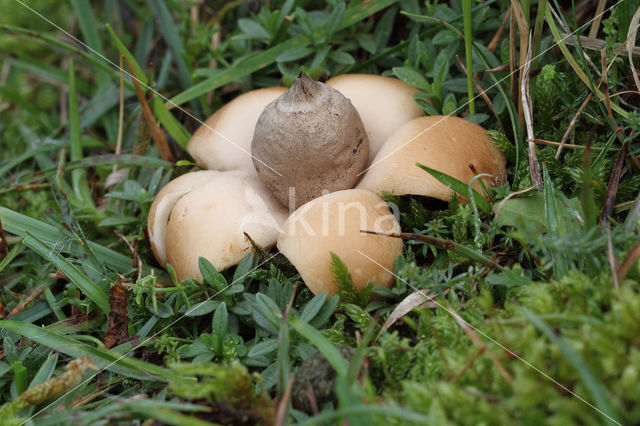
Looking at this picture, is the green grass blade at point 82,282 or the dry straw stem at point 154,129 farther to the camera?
the dry straw stem at point 154,129

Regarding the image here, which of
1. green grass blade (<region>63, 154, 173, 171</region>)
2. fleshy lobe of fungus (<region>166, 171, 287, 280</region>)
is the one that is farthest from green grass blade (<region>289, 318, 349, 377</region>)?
green grass blade (<region>63, 154, 173, 171</region>)

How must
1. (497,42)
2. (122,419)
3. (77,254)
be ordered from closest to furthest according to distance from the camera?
(122,419) → (77,254) → (497,42)

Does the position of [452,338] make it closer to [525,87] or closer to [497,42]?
[525,87]

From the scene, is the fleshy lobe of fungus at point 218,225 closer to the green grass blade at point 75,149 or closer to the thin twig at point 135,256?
the thin twig at point 135,256

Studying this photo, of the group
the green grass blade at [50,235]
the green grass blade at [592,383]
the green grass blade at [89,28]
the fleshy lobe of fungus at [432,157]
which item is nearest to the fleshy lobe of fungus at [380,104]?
the fleshy lobe of fungus at [432,157]

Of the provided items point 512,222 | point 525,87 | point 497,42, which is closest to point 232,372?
point 512,222

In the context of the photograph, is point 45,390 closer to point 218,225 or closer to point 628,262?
point 218,225
